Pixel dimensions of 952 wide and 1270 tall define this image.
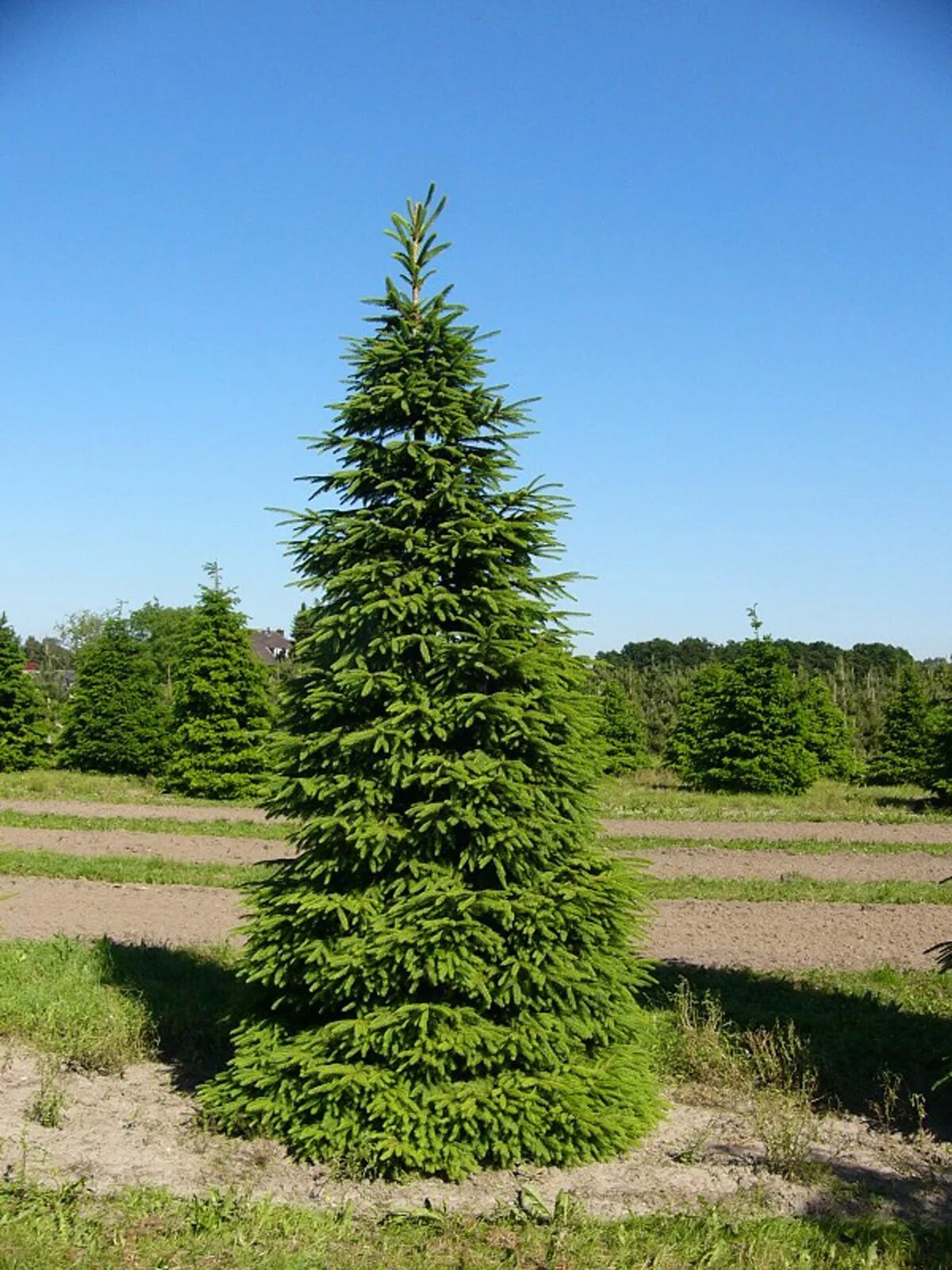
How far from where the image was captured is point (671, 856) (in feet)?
53.8

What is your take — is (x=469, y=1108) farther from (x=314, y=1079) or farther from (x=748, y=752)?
(x=748, y=752)

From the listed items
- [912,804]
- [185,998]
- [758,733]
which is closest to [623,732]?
[758,733]

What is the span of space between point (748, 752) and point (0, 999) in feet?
78.1

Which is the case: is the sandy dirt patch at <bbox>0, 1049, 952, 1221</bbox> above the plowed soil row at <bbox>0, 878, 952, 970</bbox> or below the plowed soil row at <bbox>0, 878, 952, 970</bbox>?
below

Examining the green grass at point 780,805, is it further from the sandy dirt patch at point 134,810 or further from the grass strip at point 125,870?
the sandy dirt patch at point 134,810

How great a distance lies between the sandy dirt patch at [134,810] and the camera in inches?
785

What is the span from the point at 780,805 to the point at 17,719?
21.2m

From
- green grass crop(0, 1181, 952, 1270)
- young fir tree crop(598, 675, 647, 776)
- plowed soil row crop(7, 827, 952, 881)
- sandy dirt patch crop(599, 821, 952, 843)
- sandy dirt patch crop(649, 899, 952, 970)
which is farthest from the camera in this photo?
young fir tree crop(598, 675, 647, 776)

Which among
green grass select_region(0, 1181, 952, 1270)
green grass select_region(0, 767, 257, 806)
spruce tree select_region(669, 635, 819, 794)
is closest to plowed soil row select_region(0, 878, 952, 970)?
green grass select_region(0, 1181, 952, 1270)

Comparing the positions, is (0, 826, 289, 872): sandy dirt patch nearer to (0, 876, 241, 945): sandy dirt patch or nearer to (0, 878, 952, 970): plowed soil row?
(0, 876, 241, 945): sandy dirt patch

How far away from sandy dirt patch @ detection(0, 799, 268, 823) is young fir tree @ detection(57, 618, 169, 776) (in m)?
8.92

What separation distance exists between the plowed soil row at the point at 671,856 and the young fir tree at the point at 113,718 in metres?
13.8

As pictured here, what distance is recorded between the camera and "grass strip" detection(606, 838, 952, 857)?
56.0 ft

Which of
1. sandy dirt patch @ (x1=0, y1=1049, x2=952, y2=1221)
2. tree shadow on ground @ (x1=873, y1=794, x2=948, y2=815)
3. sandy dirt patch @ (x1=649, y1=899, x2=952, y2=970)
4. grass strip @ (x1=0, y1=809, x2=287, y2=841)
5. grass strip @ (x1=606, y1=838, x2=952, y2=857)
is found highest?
grass strip @ (x1=0, y1=809, x2=287, y2=841)
